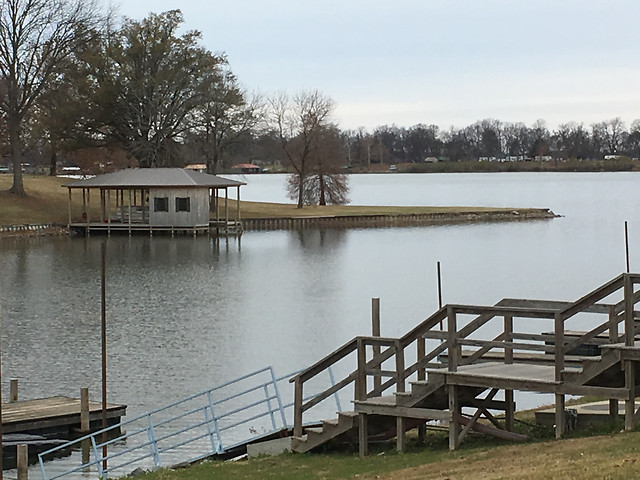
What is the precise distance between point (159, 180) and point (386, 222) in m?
22.1

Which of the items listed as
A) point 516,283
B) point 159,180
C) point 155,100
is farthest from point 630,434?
point 155,100

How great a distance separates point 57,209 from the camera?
3216 inches

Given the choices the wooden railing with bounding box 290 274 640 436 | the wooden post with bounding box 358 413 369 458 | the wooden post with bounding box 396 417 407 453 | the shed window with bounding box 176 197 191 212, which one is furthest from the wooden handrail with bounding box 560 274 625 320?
the shed window with bounding box 176 197 191 212

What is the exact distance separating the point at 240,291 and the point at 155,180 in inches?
1168

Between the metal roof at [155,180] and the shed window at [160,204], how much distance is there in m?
1.54

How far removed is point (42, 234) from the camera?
2948 inches

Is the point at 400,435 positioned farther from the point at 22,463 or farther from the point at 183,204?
the point at 183,204

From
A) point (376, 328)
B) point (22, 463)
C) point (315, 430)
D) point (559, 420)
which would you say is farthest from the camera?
point (376, 328)

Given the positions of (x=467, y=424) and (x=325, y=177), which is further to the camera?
(x=325, y=177)

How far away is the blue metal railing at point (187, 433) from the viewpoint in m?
18.1

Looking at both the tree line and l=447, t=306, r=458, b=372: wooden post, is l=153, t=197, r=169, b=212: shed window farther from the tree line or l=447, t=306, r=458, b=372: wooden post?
l=447, t=306, r=458, b=372: wooden post

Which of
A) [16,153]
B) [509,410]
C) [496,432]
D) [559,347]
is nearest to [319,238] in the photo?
[16,153]

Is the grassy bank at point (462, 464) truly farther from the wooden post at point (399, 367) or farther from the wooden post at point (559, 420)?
the wooden post at point (399, 367)

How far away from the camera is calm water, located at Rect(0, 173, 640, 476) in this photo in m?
29.1
